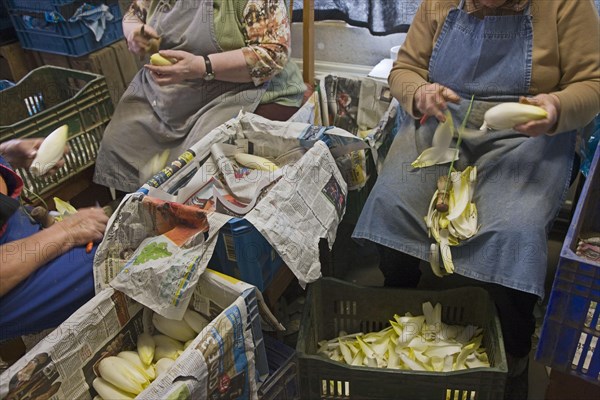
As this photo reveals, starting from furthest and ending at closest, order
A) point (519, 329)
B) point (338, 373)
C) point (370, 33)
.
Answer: point (370, 33) → point (519, 329) → point (338, 373)

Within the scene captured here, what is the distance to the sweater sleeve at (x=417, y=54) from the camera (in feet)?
5.39

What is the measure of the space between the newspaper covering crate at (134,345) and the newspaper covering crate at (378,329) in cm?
22

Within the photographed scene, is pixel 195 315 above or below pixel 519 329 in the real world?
above

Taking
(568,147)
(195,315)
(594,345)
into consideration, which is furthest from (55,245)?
(568,147)

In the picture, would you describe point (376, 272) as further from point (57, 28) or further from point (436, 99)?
point (57, 28)

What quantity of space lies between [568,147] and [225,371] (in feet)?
3.63

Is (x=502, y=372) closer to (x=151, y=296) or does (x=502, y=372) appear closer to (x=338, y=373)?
(x=338, y=373)

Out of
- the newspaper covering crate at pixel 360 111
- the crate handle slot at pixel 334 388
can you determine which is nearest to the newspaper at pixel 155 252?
Answer: the crate handle slot at pixel 334 388

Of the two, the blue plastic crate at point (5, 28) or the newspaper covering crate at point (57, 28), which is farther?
the blue plastic crate at point (5, 28)

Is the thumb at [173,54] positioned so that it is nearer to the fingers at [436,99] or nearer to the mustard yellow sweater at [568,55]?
the fingers at [436,99]

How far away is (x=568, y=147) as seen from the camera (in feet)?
5.00

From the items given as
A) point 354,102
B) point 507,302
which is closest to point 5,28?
point 354,102

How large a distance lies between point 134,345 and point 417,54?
1186mm

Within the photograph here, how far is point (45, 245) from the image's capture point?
128cm
